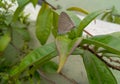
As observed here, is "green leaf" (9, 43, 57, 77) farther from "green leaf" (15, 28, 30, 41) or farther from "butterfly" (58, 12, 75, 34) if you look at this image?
"green leaf" (15, 28, 30, 41)

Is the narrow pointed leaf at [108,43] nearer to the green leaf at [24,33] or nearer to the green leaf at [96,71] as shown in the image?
the green leaf at [96,71]

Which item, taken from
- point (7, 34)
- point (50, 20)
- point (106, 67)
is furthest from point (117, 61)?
point (7, 34)

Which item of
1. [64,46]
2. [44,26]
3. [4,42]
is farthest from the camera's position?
[4,42]

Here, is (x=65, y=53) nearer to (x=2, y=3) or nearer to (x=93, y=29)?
(x=93, y=29)

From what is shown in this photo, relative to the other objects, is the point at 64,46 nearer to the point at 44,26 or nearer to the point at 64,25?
the point at 64,25

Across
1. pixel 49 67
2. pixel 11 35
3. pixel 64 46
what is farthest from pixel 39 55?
pixel 11 35

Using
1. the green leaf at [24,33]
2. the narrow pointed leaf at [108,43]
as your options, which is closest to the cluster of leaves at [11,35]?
the green leaf at [24,33]

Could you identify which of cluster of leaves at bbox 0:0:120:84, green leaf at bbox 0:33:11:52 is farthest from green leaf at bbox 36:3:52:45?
green leaf at bbox 0:33:11:52
